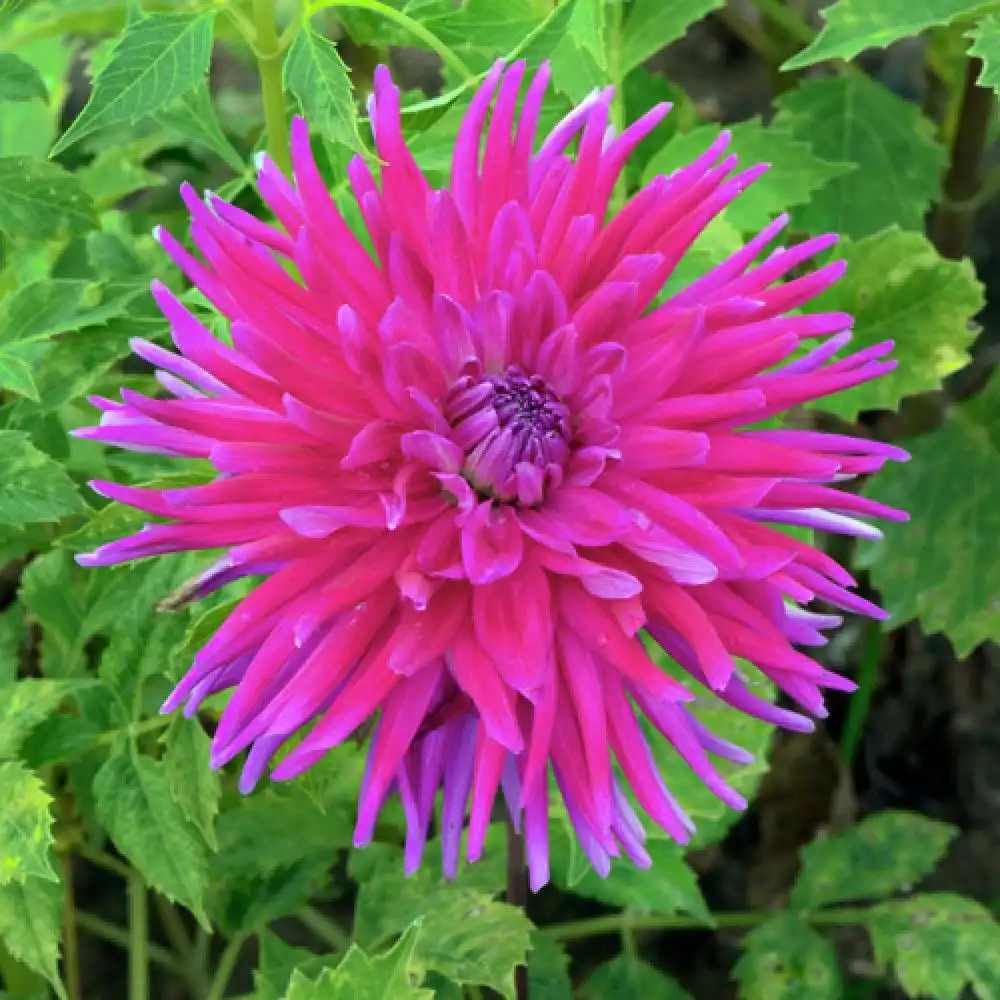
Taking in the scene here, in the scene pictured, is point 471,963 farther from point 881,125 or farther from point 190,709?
point 881,125

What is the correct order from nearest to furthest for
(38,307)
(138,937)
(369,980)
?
(369,980) < (38,307) < (138,937)

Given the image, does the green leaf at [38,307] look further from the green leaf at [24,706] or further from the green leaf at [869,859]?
the green leaf at [869,859]

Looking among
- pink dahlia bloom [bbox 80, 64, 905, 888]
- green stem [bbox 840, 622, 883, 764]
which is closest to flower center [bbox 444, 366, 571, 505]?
pink dahlia bloom [bbox 80, 64, 905, 888]

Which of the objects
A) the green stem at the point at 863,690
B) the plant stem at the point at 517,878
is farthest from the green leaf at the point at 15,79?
the green stem at the point at 863,690

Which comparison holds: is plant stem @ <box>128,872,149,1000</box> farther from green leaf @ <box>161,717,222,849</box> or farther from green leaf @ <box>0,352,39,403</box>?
green leaf @ <box>0,352,39,403</box>

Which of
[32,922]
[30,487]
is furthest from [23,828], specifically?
[30,487]

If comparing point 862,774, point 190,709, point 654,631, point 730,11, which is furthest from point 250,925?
point 730,11

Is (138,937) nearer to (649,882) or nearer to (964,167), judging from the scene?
(649,882)
